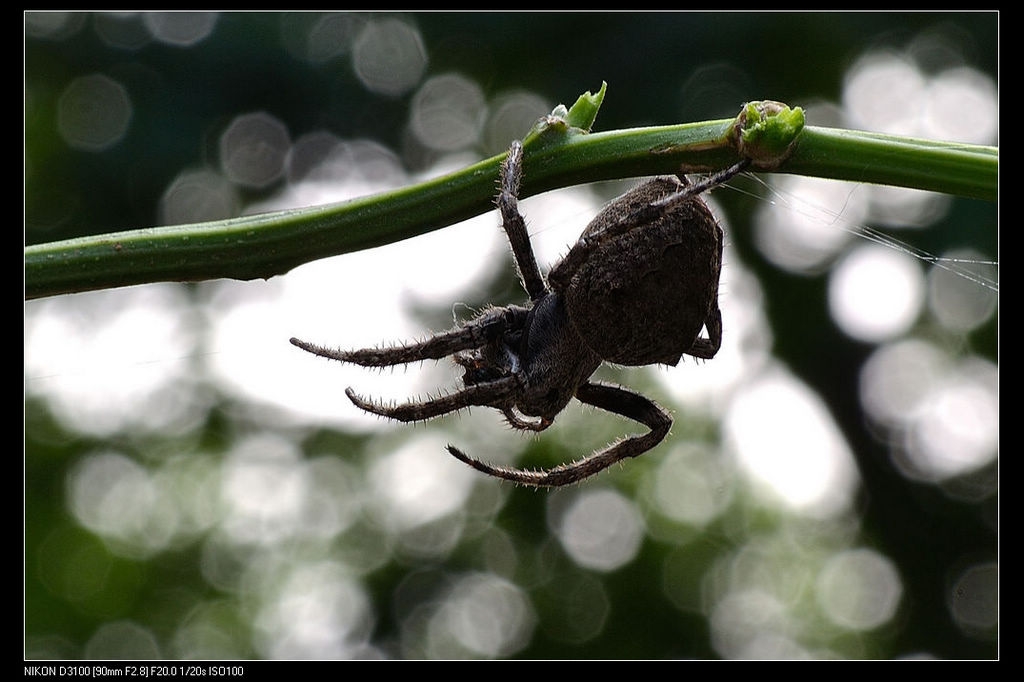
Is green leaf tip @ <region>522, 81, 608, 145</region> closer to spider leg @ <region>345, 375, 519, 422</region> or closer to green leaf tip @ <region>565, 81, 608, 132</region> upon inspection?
green leaf tip @ <region>565, 81, 608, 132</region>

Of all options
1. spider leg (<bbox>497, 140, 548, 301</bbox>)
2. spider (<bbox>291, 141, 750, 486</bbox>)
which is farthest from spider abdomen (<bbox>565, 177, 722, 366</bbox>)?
spider leg (<bbox>497, 140, 548, 301</bbox>)

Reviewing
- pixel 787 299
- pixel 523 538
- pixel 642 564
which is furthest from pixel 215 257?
pixel 523 538

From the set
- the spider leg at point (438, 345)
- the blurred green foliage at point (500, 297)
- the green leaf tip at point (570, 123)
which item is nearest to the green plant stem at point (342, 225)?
the green leaf tip at point (570, 123)

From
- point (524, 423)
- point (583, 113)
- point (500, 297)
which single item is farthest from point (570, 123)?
point (500, 297)

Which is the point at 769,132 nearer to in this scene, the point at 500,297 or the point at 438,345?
the point at 438,345

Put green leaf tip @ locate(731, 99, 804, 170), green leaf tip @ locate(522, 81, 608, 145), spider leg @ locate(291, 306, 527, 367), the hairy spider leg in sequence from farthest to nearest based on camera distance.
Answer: spider leg @ locate(291, 306, 527, 367) → the hairy spider leg → green leaf tip @ locate(522, 81, 608, 145) → green leaf tip @ locate(731, 99, 804, 170)

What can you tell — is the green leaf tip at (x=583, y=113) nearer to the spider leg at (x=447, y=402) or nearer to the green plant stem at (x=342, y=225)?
the green plant stem at (x=342, y=225)
